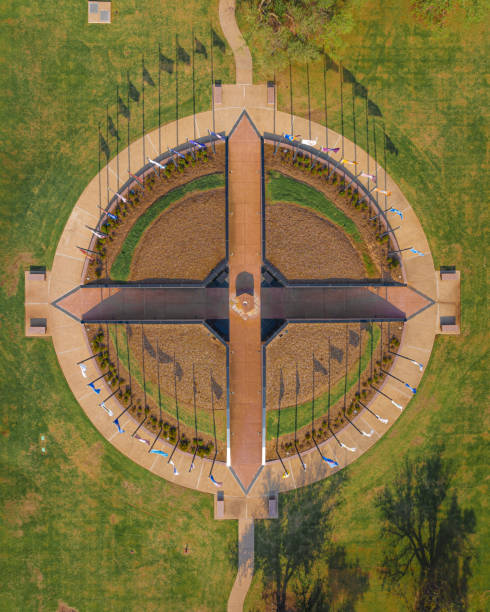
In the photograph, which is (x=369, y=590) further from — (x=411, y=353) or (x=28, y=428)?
(x=28, y=428)

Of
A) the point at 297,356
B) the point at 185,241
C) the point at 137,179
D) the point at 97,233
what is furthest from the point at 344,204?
the point at 97,233

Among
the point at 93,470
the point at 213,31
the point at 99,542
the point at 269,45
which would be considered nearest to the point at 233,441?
the point at 93,470

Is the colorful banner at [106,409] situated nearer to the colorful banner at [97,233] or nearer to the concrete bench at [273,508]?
the colorful banner at [97,233]

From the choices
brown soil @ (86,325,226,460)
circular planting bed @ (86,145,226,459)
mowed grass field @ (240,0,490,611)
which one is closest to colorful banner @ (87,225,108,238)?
circular planting bed @ (86,145,226,459)

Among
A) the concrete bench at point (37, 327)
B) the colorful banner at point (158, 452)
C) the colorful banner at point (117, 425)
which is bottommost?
the colorful banner at point (158, 452)

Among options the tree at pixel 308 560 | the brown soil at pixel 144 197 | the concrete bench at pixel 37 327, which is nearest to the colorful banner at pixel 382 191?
the brown soil at pixel 144 197

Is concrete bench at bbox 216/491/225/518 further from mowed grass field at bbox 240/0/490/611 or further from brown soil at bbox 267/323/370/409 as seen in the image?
brown soil at bbox 267/323/370/409

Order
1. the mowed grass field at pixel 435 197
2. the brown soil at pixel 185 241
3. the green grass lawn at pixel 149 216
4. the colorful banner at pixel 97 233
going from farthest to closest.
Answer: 1. the mowed grass field at pixel 435 197
2. the green grass lawn at pixel 149 216
3. the brown soil at pixel 185 241
4. the colorful banner at pixel 97 233

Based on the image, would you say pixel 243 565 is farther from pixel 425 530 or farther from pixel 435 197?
pixel 435 197
